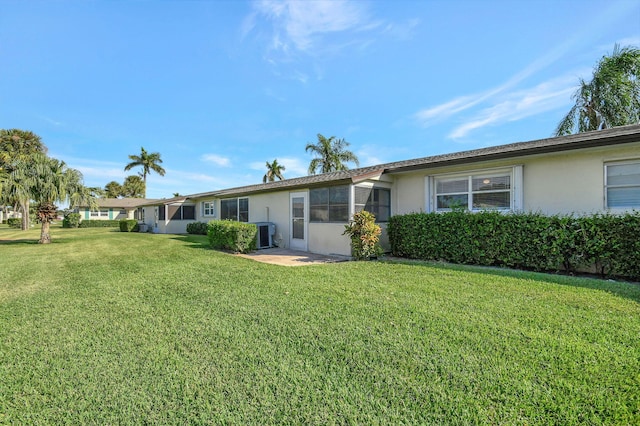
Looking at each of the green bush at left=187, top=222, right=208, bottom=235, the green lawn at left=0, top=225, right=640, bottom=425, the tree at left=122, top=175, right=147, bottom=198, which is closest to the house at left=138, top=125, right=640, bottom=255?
the green lawn at left=0, top=225, right=640, bottom=425

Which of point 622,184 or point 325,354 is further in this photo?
point 622,184

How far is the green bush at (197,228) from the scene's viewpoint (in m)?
20.8

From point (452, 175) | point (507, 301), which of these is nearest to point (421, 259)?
point (452, 175)

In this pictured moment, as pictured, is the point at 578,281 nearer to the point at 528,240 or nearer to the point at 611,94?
the point at 528,240

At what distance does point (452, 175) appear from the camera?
8961 mm

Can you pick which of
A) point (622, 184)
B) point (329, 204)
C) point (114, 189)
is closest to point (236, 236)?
point (329, 204)

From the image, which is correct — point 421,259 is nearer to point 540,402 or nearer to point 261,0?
point 540,402

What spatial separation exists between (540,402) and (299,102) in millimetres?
15756

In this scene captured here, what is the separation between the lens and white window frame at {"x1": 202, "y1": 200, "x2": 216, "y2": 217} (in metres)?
20.6

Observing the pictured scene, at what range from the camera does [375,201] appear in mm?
10039

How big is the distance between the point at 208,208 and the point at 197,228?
1728 millimetres

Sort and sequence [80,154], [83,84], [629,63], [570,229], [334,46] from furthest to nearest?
1. [80,154]
2. [629,63]
3. [83,84]
4. [334,46]
5. [570,229]

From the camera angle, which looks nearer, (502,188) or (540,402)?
(540,402)

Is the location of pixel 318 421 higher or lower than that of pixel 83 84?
lower
